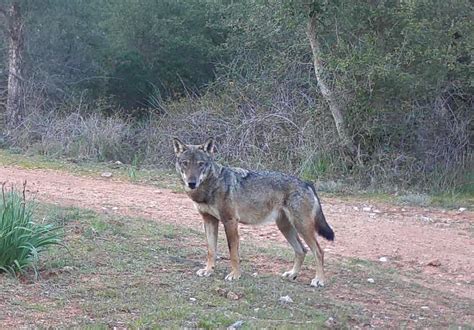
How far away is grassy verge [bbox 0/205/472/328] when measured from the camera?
23.4ft

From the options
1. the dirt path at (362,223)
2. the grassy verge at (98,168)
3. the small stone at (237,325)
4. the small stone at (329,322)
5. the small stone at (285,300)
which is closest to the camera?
the small stone at (237,325)

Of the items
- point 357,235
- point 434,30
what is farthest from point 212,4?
point 357,235

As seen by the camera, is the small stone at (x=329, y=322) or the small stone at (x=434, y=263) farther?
the small stone at (x=434, y=263)

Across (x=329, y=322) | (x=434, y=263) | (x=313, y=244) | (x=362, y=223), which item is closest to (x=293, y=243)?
(x=313, y=244)

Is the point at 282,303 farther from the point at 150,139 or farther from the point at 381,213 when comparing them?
the point at 150,139

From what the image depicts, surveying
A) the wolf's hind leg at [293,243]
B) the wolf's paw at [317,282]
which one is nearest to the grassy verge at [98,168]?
the wolf's hind leg at [293,243]

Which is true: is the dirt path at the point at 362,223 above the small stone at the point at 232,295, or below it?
below

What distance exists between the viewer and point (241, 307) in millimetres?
A: 7699

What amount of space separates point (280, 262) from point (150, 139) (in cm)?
1157

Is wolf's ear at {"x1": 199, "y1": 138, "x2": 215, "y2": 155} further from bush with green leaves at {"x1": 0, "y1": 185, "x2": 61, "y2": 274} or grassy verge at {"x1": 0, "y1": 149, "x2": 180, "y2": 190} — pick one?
grassy verge at {"x1": 0, "y1": 149, "x2": 180, "y2": 190}

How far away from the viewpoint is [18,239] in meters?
7.90

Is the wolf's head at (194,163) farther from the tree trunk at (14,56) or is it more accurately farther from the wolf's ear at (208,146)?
the tree trunk at (14,56)

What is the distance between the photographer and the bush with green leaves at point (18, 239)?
25.8 ft

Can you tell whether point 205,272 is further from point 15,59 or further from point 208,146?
point 15,59
